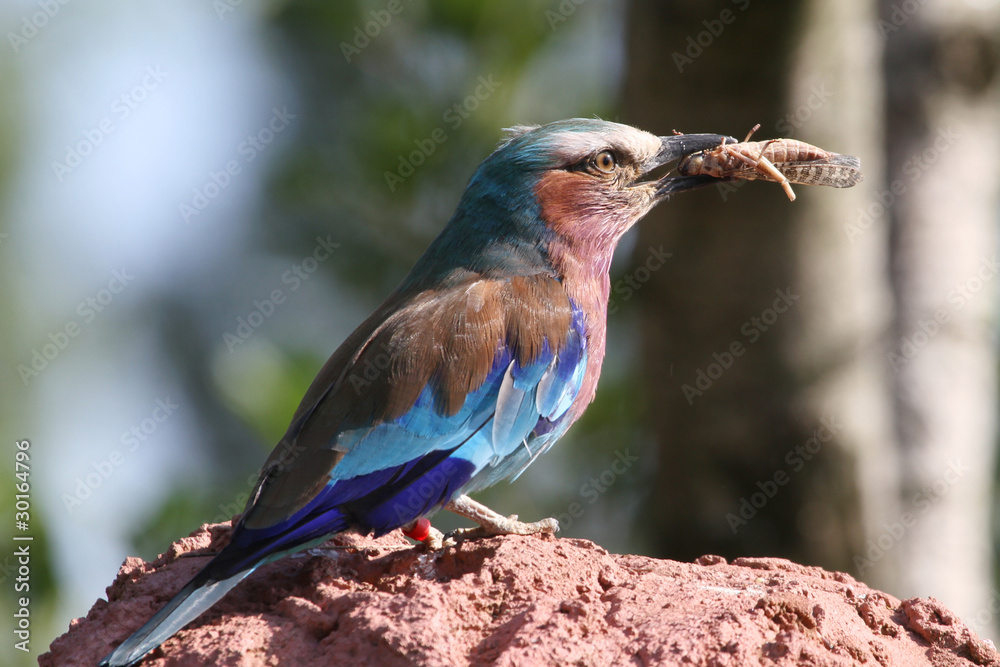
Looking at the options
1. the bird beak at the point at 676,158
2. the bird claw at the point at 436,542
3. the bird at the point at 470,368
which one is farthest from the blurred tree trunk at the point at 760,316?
the bird claw at the point at 436,542

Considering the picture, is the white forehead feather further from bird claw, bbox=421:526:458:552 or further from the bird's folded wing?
bird claw, bbox=421:526:458:552

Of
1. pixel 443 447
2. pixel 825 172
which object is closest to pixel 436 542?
pixel 443 447

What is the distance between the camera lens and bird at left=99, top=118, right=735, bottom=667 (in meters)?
3.40

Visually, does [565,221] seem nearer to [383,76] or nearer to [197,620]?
[197,620]

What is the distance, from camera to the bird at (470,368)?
3.40 m

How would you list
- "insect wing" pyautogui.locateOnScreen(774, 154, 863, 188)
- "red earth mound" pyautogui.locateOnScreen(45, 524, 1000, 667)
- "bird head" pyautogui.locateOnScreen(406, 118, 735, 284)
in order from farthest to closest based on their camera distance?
"insect wing" pyautogui.locateOnScreen(774, 154, 863, 188)
"bird head" pyautogui.locateOnScreen(406, 118, 735, 284)
"red earth mound" pyautogui.locateOnScreen(45, 524, 1000, 667)

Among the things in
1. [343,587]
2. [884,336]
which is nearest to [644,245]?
[884,336]

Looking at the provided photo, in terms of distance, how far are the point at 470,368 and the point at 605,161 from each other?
141 cm

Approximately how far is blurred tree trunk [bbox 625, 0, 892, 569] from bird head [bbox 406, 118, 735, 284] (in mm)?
1330

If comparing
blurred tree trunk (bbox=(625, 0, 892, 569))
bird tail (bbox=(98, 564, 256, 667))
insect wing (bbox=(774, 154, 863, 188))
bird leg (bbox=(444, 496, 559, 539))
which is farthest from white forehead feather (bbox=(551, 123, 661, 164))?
bird tail (bbox=(98, 564, 256, 667))

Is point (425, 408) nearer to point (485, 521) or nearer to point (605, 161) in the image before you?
point (485, 521)

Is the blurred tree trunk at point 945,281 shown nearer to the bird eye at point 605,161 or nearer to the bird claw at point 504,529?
the bird eye at point 605,161

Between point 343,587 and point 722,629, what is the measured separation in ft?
3.77

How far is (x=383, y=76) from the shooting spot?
352 inches
